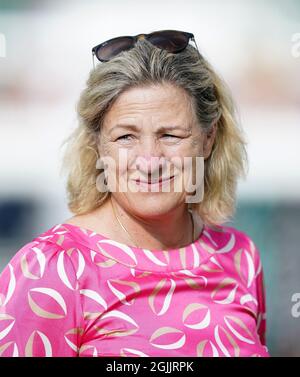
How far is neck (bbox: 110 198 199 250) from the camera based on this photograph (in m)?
1.51

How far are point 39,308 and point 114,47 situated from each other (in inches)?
24.1

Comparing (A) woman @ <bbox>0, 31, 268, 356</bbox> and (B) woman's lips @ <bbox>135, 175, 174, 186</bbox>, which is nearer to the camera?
(A) woman @ <bbox>0, 31, 268, 356</bbox>

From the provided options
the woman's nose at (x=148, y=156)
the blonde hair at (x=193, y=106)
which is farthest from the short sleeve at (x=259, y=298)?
the woman's nose at (x=148, y=156)

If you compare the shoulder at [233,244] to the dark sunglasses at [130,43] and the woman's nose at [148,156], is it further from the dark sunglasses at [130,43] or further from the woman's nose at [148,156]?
the dark sunglasses at [130,43]

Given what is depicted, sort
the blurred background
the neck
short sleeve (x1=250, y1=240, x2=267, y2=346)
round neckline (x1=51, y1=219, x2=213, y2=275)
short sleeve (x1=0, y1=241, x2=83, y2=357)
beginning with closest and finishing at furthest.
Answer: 1. short sleeve (x1=0, y1=241, x2=83, y2=357)
2. round neckline (x1=51, y1=219, x2=213, y2=275)
3. the neck
4. short sleeve (x1=250, y1=240, x2=267, y2=346)
5. the blurred background

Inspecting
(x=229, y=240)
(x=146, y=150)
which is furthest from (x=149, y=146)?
(x=229, y=240)

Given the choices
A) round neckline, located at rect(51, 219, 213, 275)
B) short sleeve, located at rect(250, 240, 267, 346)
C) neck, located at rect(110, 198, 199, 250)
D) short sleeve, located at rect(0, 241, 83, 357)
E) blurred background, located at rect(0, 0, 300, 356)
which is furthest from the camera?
blurred background, located at rect(0, 0, 300, 356)

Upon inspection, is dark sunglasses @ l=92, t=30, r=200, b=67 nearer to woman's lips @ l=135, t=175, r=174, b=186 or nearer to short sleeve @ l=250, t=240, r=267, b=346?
woman's lips @ l=135, t=175, r=174, b=186

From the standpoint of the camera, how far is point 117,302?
Result: 136cm

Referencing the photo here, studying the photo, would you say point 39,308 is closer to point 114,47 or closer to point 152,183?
point 152,183

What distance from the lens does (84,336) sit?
133 centimetres

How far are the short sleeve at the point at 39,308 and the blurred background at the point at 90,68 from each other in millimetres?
940

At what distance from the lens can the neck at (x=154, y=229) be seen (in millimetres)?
1513

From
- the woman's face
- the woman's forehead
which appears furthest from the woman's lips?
the woman's forehead
